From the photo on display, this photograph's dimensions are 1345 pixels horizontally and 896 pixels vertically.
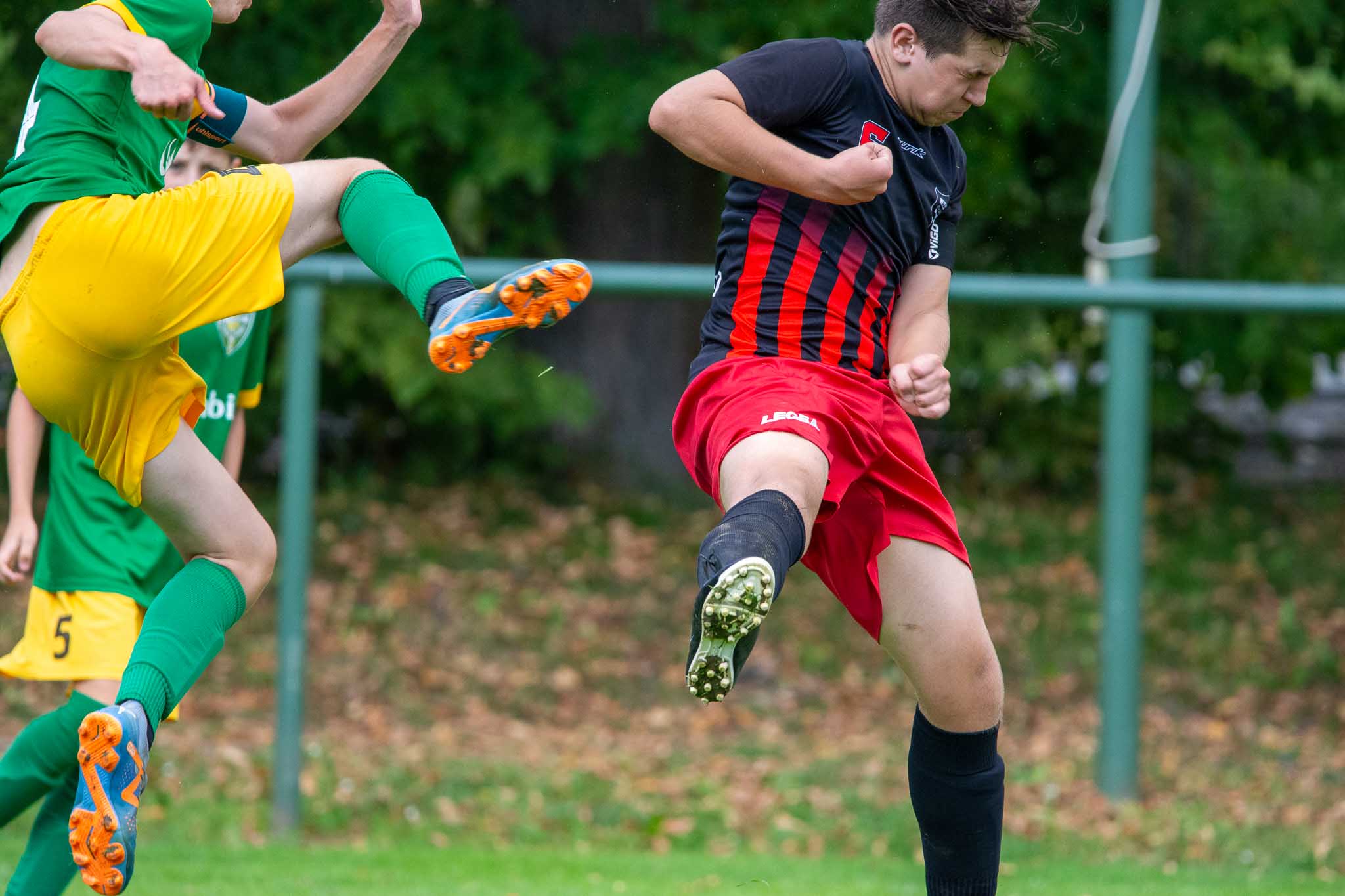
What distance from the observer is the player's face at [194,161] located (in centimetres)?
429

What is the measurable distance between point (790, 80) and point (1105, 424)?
12.5ft

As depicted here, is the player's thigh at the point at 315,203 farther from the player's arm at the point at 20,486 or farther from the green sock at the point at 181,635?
the player's arm at the point at 20,486

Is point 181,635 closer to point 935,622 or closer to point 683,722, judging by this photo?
point 935,622

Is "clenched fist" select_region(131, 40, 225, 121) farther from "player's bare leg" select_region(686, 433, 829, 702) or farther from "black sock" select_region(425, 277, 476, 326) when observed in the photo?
"player's bare leg" select_region(686, 433, 829, 702)

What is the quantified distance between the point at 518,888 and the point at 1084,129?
6.64m

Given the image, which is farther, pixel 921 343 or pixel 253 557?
pixel 921 343

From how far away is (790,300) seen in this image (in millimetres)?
3334

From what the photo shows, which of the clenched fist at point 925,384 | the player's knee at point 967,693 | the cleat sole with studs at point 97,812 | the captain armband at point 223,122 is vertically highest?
the captain armband at point 223,122

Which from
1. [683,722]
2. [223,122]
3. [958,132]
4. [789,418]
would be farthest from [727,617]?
[958,132]

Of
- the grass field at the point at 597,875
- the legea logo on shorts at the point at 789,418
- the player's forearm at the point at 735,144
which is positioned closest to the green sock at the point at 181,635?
the legea logo on shorts at the point at 789,418

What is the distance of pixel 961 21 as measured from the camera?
10.7 feet

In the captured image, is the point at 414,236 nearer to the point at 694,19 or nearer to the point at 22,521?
the point at 22,521

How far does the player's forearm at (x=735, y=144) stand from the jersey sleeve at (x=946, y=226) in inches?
17.6

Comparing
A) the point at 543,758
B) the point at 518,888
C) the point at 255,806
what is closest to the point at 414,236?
the point at 518,888
